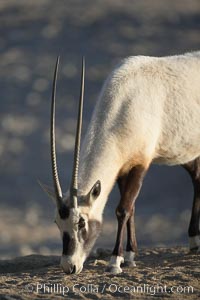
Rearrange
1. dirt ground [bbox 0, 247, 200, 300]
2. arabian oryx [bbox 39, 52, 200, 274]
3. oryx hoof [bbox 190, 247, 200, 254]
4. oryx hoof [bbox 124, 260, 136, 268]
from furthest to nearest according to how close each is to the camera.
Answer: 1. oryx hoof [bbox 190, 247, 200, 254]
2. oryx hoof [bbox 124, 260, 136, 268]
3. arabian oryx [bbox 39, 52, 200, 274]
4. dirt ground [bbox 0, 247, 200, 300]

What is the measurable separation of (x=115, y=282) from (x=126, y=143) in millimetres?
1937

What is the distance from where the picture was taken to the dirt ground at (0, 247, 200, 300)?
31.2ft

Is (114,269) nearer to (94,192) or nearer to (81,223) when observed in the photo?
(81,223)

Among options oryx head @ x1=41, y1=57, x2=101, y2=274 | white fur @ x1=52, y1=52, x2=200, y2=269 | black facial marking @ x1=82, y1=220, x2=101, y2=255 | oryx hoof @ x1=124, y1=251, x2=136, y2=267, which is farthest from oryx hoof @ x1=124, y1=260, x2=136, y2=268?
oryx head @ x1=41, y1=57, x2=101, y2=274

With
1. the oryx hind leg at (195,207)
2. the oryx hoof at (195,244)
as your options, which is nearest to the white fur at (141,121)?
the oryx hind leg at (195,207)

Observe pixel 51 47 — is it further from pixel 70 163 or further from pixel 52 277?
pixel 52 277

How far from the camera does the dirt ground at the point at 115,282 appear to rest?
31.2ft

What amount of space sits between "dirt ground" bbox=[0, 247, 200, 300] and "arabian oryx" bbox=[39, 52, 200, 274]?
11.6 inches

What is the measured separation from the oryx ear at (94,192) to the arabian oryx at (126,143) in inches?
0.4

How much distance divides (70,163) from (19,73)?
9.56 m

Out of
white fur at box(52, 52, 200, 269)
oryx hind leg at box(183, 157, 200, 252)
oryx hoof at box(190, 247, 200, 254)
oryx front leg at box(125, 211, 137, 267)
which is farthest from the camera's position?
oryx hind leg at box(183, 157, 200, 252)

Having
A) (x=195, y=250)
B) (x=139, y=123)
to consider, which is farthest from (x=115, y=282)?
(x=195, y=250)

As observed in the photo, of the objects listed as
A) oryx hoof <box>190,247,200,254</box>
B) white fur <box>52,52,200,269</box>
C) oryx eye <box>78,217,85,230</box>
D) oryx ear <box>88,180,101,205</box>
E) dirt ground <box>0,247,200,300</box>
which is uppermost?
white fur <box>52,52,200,269</box>

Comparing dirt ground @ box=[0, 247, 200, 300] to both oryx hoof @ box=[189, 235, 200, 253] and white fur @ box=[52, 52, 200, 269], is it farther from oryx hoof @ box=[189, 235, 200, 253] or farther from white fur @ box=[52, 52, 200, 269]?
oryx hoof @ box=[189, 235, 200, 253]
